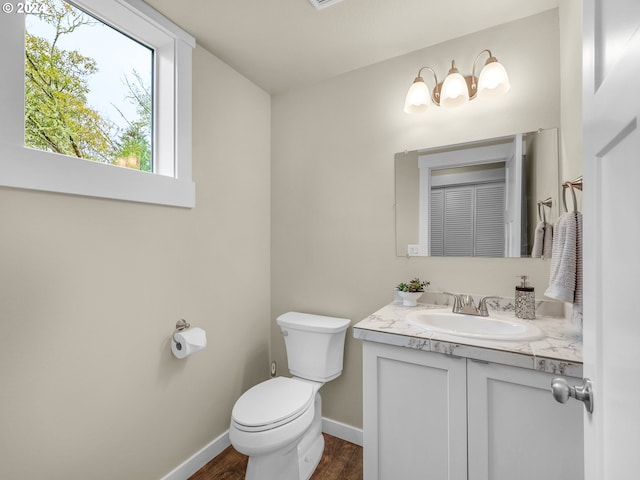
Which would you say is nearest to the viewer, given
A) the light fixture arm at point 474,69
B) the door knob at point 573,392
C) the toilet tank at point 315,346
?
the door knob at point 573,392

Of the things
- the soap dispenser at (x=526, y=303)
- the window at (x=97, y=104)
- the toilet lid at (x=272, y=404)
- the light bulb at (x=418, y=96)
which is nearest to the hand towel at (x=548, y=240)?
the soap dispenser at (x=526, y=303)

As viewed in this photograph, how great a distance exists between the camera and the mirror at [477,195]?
1.50 m

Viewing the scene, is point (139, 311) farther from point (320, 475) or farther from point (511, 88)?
point (511, 88)

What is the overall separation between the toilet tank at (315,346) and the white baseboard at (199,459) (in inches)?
22.5

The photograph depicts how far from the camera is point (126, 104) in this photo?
59.3 inches

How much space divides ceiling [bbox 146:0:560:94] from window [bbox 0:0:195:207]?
0.18 m

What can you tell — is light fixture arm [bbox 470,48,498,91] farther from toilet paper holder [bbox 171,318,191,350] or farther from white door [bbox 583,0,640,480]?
toilet paper holder [bbox 171,318,191,350]

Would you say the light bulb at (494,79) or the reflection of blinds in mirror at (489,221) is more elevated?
the light bulb at (494,79)

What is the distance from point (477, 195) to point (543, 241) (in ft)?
1.21

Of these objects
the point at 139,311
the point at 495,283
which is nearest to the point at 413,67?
the point at 495,283

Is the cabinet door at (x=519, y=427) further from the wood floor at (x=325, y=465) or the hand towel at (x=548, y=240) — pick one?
the wood floor at (x=325, y=465)

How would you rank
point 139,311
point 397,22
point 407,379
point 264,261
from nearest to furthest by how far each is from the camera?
point 407,379 → point 139,311 → point 397,22 → point 264,261

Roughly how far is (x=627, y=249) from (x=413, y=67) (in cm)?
168

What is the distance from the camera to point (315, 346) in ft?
6.10
